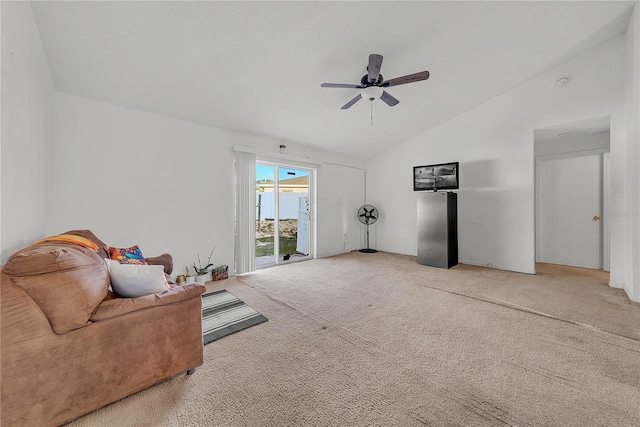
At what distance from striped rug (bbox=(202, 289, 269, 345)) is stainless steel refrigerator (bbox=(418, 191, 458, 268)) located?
362 centimetres

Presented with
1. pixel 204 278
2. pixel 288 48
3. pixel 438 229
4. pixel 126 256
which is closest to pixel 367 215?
A: pixel 438 229

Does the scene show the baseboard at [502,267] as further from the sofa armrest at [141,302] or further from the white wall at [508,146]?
the sofa armrest at [141,302]

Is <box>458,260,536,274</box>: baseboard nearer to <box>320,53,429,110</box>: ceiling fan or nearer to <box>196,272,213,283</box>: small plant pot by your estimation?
<box>320,53,429,110</box>: ceiling fan

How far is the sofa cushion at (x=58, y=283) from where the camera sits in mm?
1104

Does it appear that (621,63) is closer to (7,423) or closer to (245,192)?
(245,192)

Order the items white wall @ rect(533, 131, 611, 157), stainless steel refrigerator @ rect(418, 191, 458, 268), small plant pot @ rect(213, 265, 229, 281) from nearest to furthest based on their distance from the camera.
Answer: small plant pot @ rect(213, 265, 229, 281) → white wall @ rect(533, 131, 611, 157) → stainless steel refrigerator @ rect(418, 191, 458, 268)

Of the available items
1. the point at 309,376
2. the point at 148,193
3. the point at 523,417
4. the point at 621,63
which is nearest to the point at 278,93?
the point at 148,193

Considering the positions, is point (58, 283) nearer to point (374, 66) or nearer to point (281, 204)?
point (374, 66)

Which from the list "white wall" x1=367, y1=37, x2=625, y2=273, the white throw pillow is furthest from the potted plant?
"white wall" x1=367, y1=37, x2=625, y2=273

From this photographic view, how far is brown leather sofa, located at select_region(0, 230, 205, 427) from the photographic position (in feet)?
3.55

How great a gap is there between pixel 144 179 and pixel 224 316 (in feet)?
7.43

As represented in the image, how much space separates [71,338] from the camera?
121 centimetres

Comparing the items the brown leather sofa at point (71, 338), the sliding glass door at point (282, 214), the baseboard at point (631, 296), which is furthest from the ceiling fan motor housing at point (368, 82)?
the baseboard at point (631, 296)

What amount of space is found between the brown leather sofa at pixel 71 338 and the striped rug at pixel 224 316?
64 centimetres
